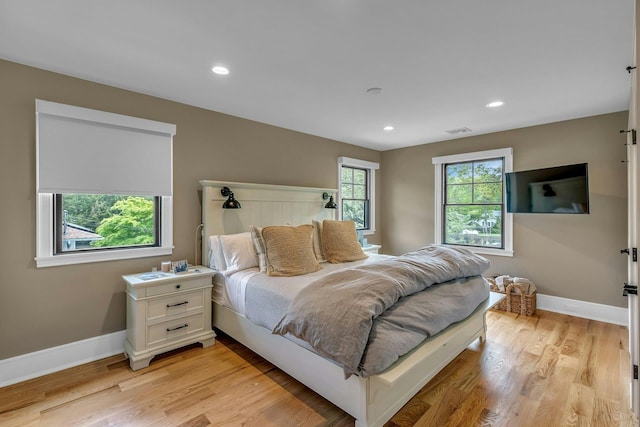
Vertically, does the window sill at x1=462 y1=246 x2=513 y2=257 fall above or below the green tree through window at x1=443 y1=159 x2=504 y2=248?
below

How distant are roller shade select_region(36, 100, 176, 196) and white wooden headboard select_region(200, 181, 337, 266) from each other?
0.46m

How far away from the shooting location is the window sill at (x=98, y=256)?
2.45 meters

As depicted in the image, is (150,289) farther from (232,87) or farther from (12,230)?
(232,87)

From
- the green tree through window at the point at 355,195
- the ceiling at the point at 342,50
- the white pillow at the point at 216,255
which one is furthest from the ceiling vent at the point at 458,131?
the white pillow at the point at 216,255

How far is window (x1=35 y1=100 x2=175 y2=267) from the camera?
242 cm

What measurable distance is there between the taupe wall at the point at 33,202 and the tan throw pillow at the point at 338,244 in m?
1.20

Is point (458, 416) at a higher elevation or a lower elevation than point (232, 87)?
lower

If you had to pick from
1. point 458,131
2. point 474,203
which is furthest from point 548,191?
point 458,131

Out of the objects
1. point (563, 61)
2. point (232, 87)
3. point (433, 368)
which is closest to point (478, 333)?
point (433, 368)

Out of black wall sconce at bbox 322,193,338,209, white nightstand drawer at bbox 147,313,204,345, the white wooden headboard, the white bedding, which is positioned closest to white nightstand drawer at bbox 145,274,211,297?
the white bedding

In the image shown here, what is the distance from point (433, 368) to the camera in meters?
2.26

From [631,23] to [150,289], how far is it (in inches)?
148

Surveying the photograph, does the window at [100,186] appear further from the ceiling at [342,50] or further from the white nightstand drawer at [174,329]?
the white nightstand drawer at [174,329]

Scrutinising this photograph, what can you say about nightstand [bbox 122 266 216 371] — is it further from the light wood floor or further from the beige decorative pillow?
the beige decorative pillow
